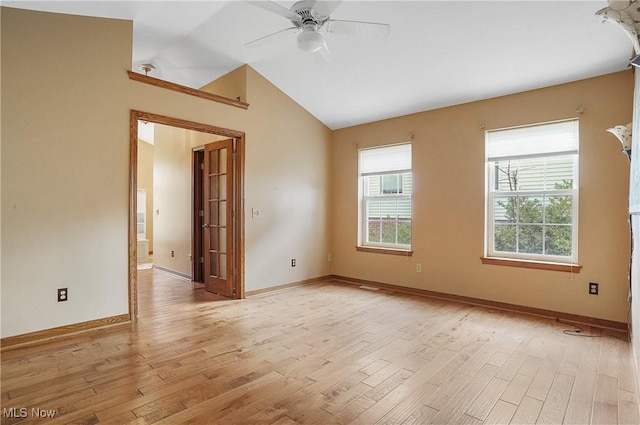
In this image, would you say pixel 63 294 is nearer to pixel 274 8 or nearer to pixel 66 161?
pixel 66 161

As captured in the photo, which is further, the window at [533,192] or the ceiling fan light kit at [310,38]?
the window at [533,192]

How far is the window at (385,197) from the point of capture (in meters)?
5.07

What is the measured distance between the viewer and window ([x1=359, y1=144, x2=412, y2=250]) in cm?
507

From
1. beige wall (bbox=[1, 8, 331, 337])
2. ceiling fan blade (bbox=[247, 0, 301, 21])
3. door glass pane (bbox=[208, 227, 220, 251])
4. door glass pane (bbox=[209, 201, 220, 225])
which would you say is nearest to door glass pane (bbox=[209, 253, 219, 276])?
door glass pane (bbox=[208, 227, 220, 251])

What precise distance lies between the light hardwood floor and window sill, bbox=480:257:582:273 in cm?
58

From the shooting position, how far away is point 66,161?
3143 mm

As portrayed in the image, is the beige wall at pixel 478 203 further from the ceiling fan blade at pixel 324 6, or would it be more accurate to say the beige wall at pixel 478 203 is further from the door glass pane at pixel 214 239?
the ceiling fan blade at pixel 324 6

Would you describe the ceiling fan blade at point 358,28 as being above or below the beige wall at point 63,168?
above

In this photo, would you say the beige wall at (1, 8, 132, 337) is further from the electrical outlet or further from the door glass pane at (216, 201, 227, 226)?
the door glass pane at (216, 201, 227, 226)

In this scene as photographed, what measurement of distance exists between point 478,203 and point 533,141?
923 millimetres

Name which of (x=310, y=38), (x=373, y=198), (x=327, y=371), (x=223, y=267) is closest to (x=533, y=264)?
(x=373, y=198)

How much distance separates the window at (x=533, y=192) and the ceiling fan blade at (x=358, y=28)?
233cm

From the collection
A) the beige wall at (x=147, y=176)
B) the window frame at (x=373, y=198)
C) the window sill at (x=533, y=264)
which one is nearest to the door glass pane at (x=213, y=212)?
the window frame at (x=373, y=198)

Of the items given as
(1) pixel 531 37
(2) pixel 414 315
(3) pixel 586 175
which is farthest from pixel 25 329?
(3) pixel 586 175
